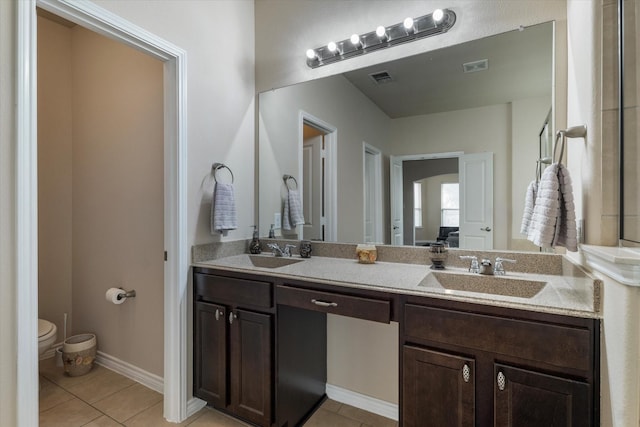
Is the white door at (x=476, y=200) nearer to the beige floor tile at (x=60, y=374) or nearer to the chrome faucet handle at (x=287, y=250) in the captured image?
the chrome faucet handle at (x=287, y=250)

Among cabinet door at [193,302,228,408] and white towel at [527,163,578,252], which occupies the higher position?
white towel at [527,163,578,252]

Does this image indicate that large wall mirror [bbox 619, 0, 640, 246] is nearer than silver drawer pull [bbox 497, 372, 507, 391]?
Yes

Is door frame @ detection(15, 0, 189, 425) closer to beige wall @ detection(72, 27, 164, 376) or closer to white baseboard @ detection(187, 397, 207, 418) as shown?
white baseboard @ detection(187, 397, 207, 418)

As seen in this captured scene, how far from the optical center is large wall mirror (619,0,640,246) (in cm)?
85

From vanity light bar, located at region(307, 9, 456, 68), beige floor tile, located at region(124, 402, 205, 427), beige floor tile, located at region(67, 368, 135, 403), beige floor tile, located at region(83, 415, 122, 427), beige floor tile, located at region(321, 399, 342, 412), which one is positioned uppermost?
vanity light bar, located at region(307, 9, 456, 68)

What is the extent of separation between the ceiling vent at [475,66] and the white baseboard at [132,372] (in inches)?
108

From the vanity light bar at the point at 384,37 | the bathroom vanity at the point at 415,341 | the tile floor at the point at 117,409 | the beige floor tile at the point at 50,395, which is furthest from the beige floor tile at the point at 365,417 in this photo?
the vanity light bar at the point at 384,37

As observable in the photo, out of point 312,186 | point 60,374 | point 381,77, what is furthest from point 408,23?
point 60,374

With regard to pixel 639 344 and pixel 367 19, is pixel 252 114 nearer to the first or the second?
pixel 367 19

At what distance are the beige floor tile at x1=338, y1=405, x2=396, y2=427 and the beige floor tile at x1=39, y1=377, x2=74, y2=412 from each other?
5.91ft

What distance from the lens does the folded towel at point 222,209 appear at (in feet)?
6.26

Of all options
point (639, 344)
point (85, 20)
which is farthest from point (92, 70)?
point (639, 344)

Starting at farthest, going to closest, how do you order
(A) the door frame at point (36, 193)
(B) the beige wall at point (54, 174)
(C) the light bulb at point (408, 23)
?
(B) the beige wall at point (54, 174)
(C) the light bulb at point (408, 23)
(A) the door frame at point (36, 193)

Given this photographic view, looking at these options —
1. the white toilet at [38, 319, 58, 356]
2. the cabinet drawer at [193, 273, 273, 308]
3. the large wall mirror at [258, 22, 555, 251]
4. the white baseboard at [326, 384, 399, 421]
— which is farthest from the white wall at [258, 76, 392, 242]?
the white toilet at [38, 319, 58, 356]
